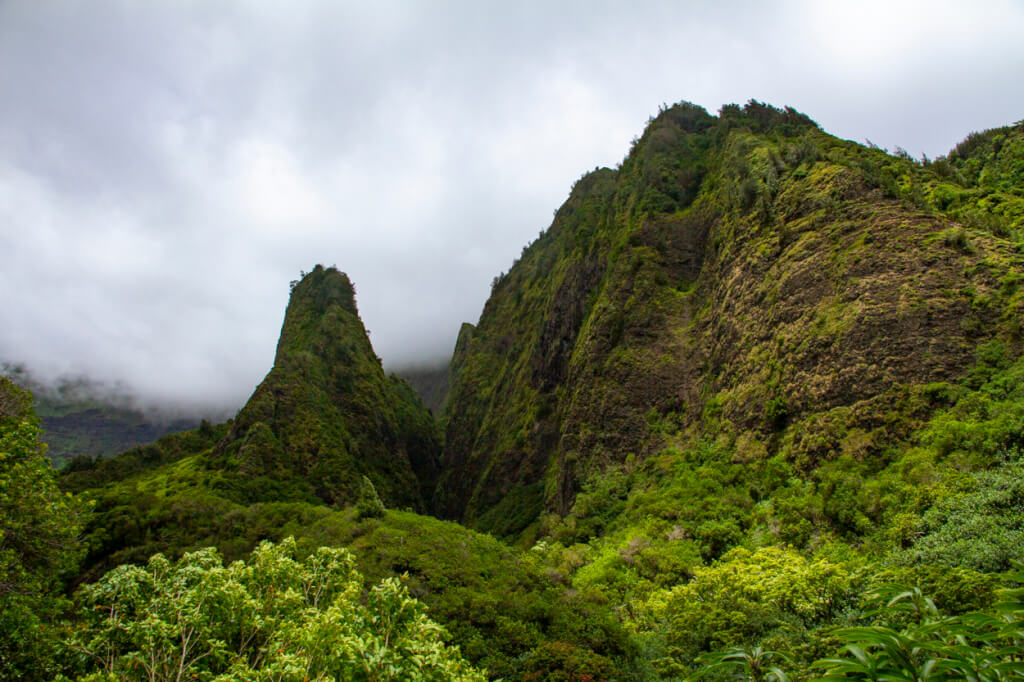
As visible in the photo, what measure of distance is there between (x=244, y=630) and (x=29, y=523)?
20.8ft

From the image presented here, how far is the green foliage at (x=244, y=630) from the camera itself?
8258 mm

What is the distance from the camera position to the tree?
998cm

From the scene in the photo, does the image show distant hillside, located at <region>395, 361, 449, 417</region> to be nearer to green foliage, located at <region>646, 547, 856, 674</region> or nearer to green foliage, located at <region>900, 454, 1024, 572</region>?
green foliage, located at <region>646, 547, 856, 674</region>

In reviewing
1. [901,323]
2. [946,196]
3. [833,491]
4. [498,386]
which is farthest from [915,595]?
[498,386]

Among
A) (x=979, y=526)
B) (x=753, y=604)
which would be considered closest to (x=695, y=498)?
(x=753, y=604)

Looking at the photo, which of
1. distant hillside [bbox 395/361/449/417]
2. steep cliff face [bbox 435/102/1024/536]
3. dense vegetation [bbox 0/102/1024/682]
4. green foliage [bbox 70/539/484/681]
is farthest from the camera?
distant hillside [bbox 395/361/449/417]

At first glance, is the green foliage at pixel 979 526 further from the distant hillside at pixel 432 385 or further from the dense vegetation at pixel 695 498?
the distant hillside at pixel 432 385

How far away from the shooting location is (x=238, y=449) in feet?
183

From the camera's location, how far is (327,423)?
66.6 metres

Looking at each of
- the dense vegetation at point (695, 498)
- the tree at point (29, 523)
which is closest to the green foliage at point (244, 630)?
the dense vegetation at point (695, 498)

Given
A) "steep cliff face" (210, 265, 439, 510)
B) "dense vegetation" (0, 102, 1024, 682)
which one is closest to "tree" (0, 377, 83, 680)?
"dense vegetation" (0, 102, 1024, 682)

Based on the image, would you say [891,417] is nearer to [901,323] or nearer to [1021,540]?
[901,323]

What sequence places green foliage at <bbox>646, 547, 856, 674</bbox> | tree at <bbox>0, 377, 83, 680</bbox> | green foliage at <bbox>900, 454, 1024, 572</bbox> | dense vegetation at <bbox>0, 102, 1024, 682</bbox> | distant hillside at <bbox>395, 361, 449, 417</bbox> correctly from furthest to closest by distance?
distant hillside at <bbox>395, 361, 449, 417</bbox>, green foliage at <bbox>646, 547, 856, 674</bbox>, tree at <bbox>0, 377, 83, 680</bbox>, green foliage at <bbox>900, 454, 1024, 572</bbox>, dense vegetation at <bbox>0, 102, 1024, 682</bbox>

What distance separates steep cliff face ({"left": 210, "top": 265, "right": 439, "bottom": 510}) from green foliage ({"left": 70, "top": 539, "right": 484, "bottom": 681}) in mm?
43387
